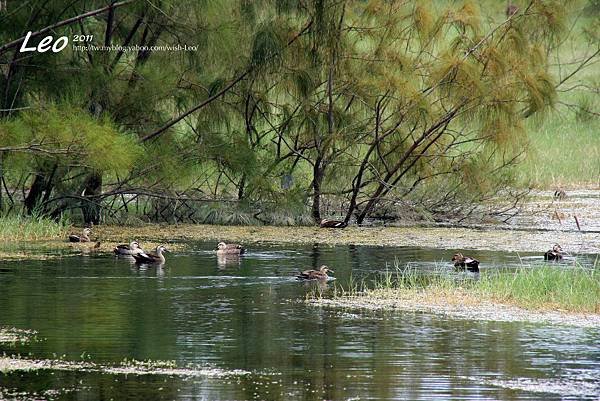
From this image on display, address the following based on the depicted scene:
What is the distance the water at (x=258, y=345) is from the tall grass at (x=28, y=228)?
3.74 metres

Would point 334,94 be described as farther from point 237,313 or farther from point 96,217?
point 237,313

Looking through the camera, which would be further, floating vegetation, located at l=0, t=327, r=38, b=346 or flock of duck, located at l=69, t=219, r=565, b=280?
flock of duck, located at l=69, t=219, r=565, b=280

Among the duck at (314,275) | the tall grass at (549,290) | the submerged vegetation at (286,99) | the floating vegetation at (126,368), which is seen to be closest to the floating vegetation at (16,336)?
the floating vegetation at (126,368)

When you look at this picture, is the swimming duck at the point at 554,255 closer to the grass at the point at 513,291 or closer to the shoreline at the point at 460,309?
the grass at the point at 513,291

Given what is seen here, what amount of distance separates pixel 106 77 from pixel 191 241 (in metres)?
3.22

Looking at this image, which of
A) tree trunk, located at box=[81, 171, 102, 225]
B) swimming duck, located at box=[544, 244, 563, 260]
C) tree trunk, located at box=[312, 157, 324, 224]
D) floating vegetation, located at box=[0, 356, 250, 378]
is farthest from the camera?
tree trunk, located at box=[312, 157, 324, 224]

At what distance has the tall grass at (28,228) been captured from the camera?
20.3m

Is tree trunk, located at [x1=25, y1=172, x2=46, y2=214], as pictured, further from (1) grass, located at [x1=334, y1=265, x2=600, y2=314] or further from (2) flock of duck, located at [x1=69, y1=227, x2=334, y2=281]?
(1) grass, located at [x1=334, y1=265, x2=600, y2=314]

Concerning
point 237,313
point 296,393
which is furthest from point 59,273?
point 296,393

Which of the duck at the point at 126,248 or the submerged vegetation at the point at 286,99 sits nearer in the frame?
the duck at the point at 126,248

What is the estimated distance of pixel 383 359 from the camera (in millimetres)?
10500

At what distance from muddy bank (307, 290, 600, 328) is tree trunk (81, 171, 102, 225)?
9.38 metres

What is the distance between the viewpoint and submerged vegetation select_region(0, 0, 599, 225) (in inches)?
861

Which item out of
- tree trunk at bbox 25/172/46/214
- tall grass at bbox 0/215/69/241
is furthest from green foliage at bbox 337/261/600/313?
tree trunk at bbox 25/172/46/214
